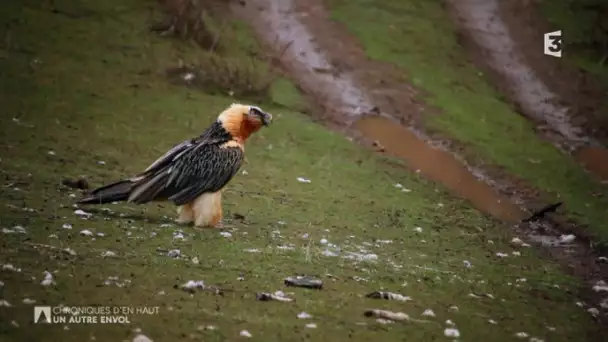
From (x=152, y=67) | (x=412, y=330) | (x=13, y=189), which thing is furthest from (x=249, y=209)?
(x=152, y=67)

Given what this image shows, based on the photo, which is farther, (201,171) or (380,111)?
(380,111)

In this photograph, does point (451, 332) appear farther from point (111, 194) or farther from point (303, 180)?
point (303, 180)

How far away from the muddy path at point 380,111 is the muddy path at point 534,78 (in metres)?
1.94

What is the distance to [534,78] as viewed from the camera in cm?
1748

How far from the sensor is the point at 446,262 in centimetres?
857

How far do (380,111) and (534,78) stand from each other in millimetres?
3846

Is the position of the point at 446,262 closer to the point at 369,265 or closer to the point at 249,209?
the point at 369,265

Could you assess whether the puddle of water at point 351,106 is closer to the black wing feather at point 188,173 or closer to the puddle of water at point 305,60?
the puddle of water at point 305,60

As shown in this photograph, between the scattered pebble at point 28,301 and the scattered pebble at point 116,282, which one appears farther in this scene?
the scattered pebble at point 116,282

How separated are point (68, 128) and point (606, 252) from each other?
6104 mm

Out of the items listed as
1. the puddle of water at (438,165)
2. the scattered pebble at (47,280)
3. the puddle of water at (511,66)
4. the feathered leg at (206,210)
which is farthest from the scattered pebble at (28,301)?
the puddle of water at (511,66)

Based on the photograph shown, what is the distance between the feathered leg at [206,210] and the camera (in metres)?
8.41

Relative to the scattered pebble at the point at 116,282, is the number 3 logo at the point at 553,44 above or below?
above

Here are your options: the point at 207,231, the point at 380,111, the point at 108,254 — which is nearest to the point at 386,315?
the point at 108,254
